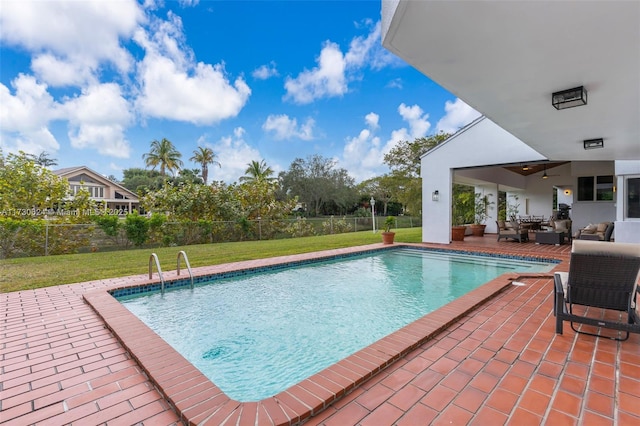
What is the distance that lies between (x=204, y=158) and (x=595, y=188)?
116 ft

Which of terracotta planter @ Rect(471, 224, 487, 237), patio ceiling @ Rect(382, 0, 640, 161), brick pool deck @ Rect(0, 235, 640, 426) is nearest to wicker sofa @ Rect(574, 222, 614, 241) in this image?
terracotta planter @ Rect(471, 224, 487, 237)

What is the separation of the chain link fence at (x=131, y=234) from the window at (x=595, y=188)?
1284cm

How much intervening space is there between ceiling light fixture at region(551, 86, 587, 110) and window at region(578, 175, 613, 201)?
13.0 m

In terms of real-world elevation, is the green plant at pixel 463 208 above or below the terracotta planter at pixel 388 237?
above

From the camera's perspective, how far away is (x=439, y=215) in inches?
488

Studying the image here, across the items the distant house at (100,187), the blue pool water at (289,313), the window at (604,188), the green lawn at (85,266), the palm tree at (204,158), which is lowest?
the blue pool water at (289,313)

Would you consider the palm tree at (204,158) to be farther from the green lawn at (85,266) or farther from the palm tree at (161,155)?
the green lawn at (85,266)

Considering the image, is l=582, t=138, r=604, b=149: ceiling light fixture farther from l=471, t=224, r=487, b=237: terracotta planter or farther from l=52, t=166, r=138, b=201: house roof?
l=52, t=166, r=138, b=201: house roof

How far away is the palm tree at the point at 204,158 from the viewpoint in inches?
1444

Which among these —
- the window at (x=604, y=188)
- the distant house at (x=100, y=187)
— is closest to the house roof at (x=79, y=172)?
the distant house at (x=100, y=187)

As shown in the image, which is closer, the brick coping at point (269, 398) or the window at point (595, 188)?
the brick coping at point (269, 398)

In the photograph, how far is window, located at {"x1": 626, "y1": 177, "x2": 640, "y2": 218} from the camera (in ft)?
31.0

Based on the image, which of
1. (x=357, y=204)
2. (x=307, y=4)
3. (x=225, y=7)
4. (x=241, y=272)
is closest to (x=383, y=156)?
(x=357, y=204)

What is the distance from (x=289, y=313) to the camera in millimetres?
5250
